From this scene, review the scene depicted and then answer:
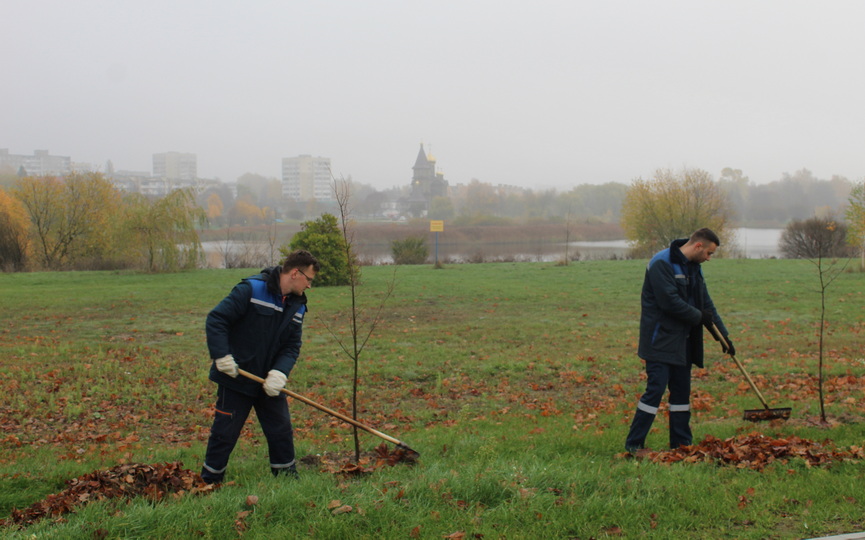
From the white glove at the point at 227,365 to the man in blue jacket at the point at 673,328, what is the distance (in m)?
3.28

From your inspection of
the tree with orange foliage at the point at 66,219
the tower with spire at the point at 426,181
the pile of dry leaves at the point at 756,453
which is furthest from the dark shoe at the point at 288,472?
the tower with spire at the point at 426,181

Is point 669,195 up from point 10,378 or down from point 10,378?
up

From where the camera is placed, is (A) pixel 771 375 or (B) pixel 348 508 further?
(A) pixel 771 375

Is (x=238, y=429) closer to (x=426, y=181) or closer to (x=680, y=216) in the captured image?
(x=680, y=216)

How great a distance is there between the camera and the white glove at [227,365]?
4.70 m

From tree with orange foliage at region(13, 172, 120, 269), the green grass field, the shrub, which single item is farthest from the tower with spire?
the green grass field

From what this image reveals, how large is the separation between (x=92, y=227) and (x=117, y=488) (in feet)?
130

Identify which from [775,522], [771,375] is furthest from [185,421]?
[771,375]

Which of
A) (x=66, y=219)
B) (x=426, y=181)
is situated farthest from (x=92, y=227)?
(x=426, y=181)

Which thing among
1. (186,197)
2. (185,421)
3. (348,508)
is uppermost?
(186,197)

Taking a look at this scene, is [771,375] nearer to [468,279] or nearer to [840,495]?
[840,495]

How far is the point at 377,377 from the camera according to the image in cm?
1004

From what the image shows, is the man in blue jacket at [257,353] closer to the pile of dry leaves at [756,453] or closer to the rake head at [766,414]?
the pile of dry leaves at [756,453]

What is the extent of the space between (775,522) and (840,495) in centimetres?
70
